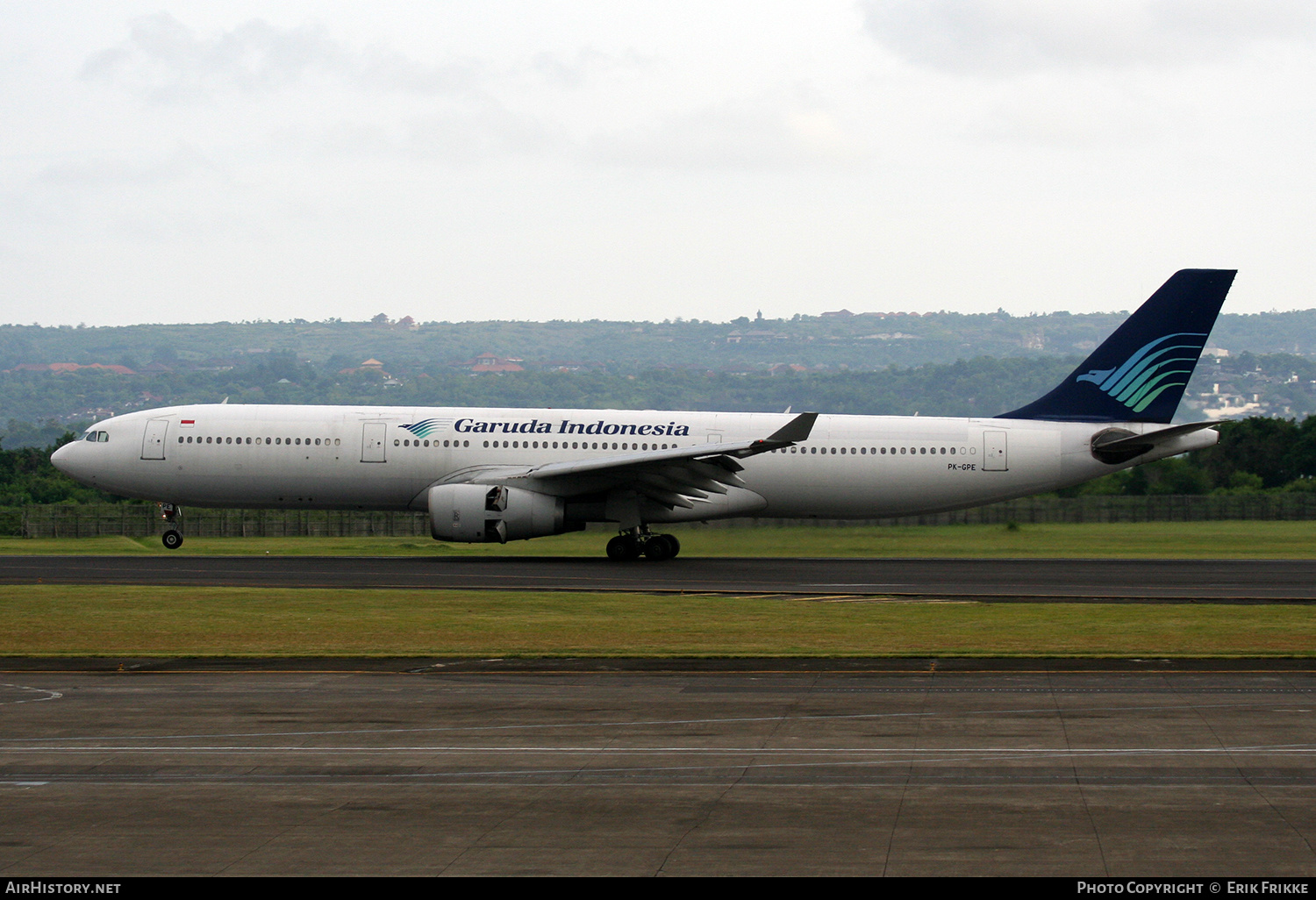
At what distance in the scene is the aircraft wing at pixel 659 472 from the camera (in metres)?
34.1

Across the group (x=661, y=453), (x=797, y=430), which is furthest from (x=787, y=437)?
(x=661, y=453)

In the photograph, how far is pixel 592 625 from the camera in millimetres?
22562

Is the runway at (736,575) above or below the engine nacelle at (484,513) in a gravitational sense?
below

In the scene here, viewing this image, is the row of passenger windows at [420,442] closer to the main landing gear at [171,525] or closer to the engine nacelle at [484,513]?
the engine nacelle at [484,513]

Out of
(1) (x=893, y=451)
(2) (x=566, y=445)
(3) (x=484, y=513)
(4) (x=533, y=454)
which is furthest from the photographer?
(1) (x=893, y=451)

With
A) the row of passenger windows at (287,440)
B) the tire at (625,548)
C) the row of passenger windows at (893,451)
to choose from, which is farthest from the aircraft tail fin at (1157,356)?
the row of passenger windows at (287,440)

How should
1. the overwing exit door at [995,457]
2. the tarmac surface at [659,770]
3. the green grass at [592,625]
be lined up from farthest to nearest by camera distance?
the overwing exit door at [995,457], the green grass at [592,625], the tarmac surface at [659,770]

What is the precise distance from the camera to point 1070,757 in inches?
498

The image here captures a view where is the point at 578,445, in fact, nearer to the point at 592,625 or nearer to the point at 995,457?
the point at 995,457

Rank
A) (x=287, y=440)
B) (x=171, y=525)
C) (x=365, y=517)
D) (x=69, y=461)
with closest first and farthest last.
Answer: (x=287, y=440), (x=69, y=461), (x=171, y=525), (x=365, y=517)

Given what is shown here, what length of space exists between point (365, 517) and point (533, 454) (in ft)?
67.3

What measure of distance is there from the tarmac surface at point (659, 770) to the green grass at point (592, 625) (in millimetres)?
1726

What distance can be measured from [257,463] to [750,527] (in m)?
14.2
